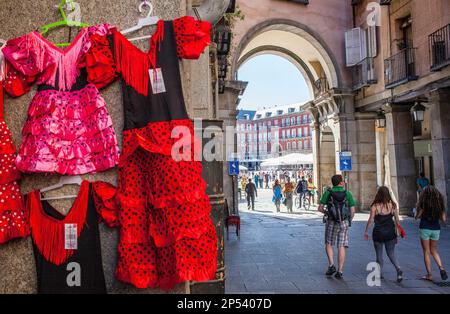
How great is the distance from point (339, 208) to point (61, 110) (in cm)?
532

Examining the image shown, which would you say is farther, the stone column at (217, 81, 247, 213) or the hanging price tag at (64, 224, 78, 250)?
the stone column at (217, 81, 247, 213)

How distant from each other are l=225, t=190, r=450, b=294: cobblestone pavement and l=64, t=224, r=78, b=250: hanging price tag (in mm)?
3997

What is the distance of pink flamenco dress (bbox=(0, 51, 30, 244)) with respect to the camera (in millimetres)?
2475

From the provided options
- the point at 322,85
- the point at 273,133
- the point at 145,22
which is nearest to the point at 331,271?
the point at 145,22

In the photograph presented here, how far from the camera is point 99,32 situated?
8.33ft

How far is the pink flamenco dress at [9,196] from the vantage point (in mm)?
2475

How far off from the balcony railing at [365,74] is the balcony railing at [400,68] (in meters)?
0.92

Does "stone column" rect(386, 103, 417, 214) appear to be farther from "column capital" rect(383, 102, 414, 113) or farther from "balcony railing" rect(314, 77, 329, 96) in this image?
"balcony railing" rect(314, 77, 329, 96)

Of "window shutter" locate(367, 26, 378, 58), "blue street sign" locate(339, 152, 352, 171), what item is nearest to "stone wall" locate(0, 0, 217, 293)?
"blue street sign" locate(339, 152, 352, 171)

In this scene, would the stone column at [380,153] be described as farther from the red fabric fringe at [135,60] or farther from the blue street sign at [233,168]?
the red fabric fringe at [135,60]

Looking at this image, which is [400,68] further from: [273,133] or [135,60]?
[273,133]

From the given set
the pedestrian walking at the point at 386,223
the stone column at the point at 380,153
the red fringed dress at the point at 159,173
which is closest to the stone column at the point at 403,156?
the stone column at the point at 380,153

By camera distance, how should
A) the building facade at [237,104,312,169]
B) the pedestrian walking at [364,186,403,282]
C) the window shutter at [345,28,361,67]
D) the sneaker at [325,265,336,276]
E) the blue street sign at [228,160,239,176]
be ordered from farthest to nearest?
1. the building facade at [237,104,312,169]
2. the window shutter at [345,28,361,67]
3. the blue street sign at [228,160,239,176]
4. the sneaker at [325,265,336,276]
5. the pedestrian walking at [364,186,403,282]

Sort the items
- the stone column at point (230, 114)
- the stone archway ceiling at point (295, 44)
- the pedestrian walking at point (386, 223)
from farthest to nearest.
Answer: the stone archway ceiling at point (295, 44), the stone column at point (230, 114), the pedestrian walking at point (386, 223)
